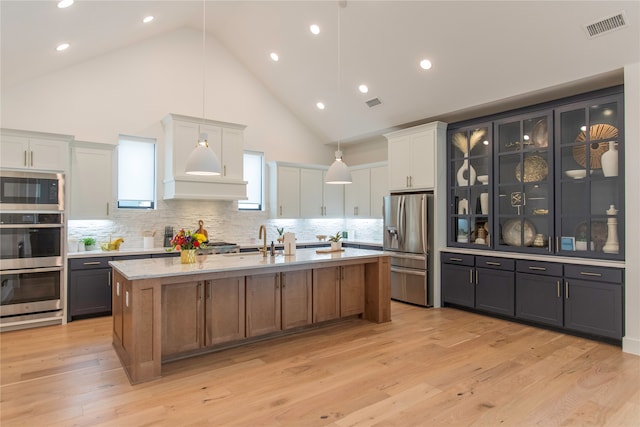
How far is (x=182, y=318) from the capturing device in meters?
3.68

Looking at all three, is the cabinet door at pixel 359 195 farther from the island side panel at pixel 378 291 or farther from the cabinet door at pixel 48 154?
the cabinet door at pixel 48 154

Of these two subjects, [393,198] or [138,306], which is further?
[393,198]

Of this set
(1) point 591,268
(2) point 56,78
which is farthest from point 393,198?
(2) point 56,78

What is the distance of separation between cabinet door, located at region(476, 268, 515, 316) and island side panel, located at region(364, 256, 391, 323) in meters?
1.37

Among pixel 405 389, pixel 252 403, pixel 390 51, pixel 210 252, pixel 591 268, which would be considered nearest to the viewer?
pixel 252 403

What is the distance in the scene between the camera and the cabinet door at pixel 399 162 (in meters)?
6.25

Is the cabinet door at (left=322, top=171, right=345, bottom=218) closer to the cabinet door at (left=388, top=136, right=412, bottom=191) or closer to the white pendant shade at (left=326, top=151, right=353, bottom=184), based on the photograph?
the cabinet door at (left=388, top=136, right=412, bottom=191)

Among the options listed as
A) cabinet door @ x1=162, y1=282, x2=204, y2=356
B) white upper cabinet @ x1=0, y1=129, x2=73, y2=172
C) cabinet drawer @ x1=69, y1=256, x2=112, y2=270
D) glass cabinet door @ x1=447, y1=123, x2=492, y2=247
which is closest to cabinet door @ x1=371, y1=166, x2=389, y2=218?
glass cabinet door @ x1=447, y1=123, x2=492, y2=247

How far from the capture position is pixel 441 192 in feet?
19.5

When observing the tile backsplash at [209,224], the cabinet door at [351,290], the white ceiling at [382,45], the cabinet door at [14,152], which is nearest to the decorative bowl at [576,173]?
the white ceiling at [382,45]

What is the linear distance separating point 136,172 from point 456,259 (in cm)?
511

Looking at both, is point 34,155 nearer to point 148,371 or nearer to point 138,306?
point 138,306

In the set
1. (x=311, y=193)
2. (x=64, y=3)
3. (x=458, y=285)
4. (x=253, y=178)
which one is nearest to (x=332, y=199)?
(x=311, y=193)

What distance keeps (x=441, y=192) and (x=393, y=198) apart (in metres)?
0.78
